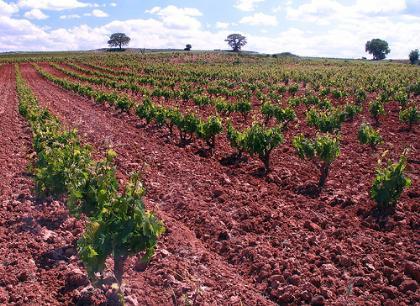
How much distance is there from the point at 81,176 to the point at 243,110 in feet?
44.6

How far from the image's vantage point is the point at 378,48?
114062 millimetres

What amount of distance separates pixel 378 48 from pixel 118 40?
70961mm

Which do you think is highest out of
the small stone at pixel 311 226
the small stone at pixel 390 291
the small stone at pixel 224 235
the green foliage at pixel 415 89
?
the green foliage at pixel 415 89

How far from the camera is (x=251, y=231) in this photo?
26.2 feet

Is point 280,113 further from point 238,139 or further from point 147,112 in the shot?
point 238,139

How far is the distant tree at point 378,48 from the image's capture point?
11375cm

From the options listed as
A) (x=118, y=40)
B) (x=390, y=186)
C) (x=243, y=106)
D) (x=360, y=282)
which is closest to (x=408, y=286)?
(x=360, y=282)

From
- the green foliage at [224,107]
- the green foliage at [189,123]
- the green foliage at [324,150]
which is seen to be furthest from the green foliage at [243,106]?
the green foliage at [324,150]

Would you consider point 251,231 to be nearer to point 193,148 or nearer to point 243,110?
point 193,148

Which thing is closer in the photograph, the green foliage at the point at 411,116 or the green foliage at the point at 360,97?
the green foliage at the point at 411,116

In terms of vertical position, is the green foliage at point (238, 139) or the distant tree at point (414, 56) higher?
the distant tree at point (414, 56)

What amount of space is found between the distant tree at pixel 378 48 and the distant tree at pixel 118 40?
66823 millimetres

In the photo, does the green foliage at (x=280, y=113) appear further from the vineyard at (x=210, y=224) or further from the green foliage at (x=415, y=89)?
the green foliage at (x=415, y=89)

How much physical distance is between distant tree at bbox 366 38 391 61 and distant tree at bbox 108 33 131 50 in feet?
219
